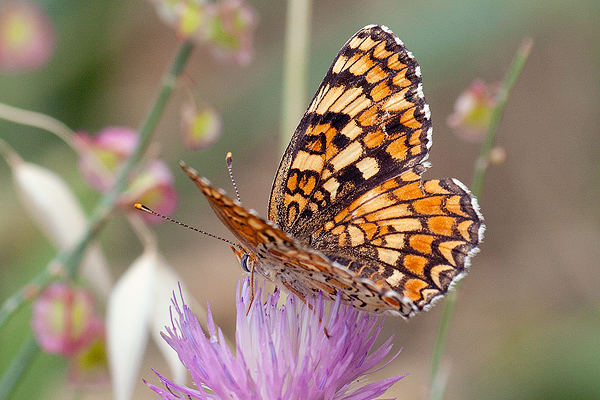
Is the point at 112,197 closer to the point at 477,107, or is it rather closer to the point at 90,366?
the point at 90,366

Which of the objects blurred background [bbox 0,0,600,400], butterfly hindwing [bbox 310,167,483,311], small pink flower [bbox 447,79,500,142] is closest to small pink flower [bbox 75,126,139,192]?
butterfly hindwing [bbox 310,167,483,311]

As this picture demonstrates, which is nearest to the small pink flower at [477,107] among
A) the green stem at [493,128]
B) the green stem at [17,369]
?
the green stem at [493,128]

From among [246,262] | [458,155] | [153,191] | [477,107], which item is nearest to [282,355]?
[246,262]

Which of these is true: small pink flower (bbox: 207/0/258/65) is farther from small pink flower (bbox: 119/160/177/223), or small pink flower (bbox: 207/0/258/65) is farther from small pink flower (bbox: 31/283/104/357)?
small pink flower (bbox: 31/283/104/357)

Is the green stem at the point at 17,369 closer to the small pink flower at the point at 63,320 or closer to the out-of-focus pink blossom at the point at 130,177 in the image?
the small pink flower at the point at 63,320

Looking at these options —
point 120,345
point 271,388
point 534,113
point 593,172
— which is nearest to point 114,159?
point 120,345

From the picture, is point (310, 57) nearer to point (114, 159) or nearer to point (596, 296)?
point (596, 296)
